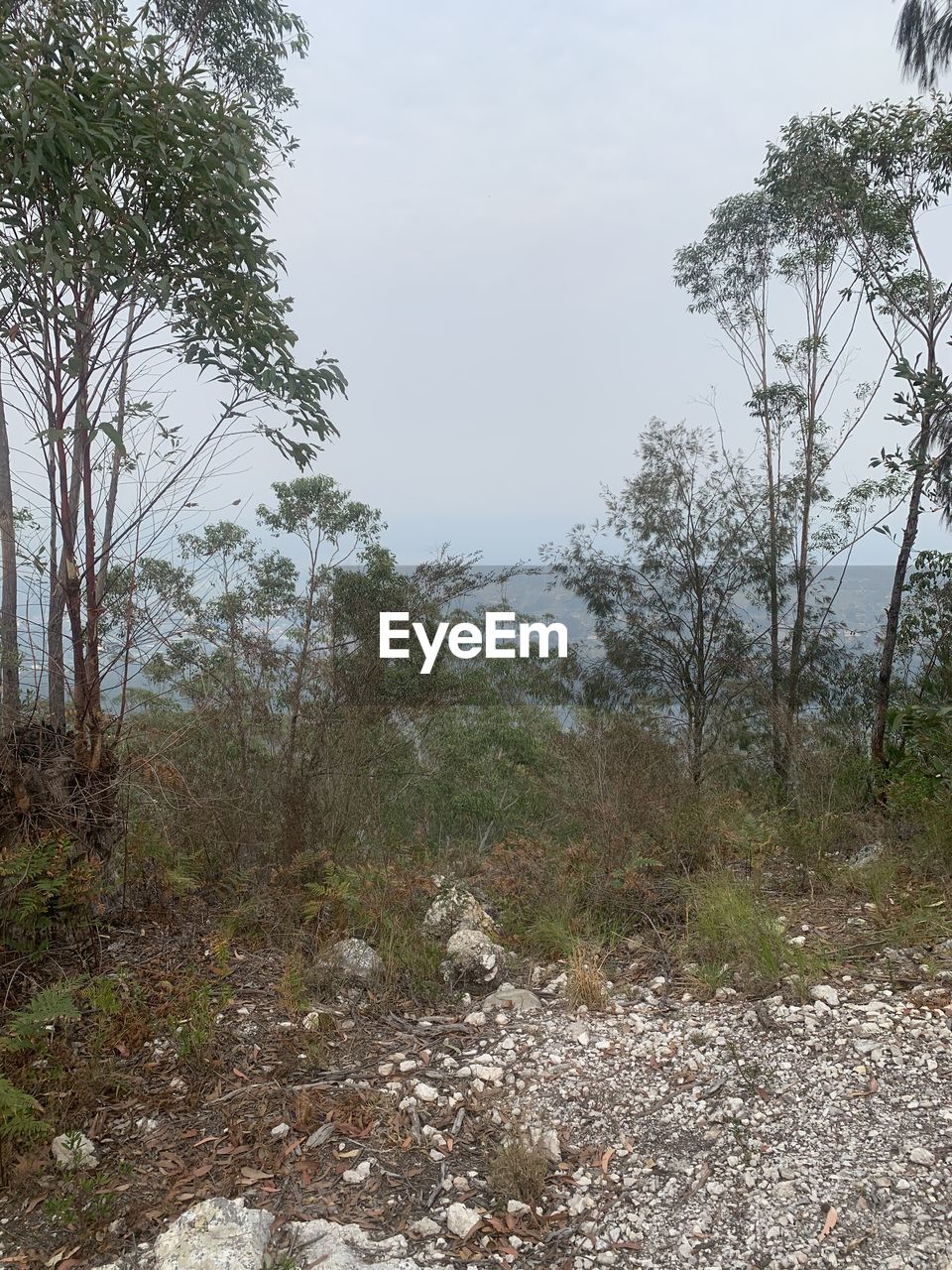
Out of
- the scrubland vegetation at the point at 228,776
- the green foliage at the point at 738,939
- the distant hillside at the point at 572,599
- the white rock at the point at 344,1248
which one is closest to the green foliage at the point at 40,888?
the scrubland vegetation at the point at 228,776

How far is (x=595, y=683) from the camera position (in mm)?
12055

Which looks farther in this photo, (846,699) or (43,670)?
(846,699)

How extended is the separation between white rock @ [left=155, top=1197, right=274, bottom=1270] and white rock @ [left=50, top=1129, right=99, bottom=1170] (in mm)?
444

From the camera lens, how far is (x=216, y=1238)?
2.27 meters

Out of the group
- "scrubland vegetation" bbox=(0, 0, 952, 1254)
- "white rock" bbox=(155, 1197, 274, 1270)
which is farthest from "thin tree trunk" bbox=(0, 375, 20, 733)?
"white rock" bbox=(155, 1197, 274, 1270)

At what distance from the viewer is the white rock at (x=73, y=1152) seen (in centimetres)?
263

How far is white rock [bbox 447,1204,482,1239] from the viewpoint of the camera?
239 centimetres

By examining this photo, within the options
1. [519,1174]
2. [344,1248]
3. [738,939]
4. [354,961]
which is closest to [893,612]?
[738,939]

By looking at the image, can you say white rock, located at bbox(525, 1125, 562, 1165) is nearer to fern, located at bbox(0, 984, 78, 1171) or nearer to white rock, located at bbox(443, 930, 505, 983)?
white rock, located at bbox(443, 930, 505, 983)

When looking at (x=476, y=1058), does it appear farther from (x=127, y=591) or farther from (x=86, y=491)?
(x=86, y=491)

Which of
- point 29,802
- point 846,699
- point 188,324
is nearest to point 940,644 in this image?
point 846,699

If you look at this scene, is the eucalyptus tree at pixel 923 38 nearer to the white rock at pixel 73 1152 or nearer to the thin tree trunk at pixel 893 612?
the thin tree trunk at pixel 893 612

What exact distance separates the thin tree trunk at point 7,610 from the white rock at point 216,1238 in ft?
7.41

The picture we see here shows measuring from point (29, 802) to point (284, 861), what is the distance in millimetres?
1459
